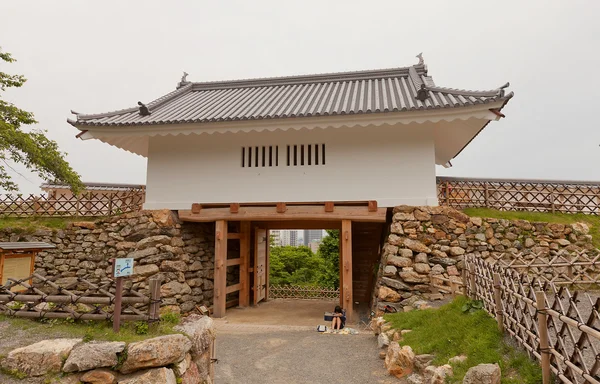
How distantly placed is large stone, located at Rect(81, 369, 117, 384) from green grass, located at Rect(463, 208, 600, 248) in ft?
35.0

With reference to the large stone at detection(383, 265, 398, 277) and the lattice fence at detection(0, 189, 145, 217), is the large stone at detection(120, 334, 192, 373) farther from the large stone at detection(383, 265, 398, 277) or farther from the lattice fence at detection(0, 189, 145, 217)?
the lattice fence at detection(0, 189, 145, 217)

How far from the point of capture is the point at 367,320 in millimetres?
11148

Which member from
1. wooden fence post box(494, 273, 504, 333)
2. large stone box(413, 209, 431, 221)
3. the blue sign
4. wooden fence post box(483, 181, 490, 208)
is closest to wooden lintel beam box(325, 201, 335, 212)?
large stone box(413, 209, 431, 221)

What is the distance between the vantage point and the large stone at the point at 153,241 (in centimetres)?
1126

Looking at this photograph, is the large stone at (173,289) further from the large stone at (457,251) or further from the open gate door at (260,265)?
the large stone at (457,251)

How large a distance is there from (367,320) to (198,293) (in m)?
5.91

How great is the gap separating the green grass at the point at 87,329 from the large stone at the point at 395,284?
6.32m

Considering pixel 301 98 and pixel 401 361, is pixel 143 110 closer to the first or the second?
pixel 301 98

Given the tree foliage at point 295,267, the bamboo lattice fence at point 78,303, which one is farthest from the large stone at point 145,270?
the tree foliage at point 295,267

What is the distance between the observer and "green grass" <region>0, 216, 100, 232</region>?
12.1 m

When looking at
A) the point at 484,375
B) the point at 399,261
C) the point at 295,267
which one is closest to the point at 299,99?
the point at 399,261

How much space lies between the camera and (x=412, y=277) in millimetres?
9914

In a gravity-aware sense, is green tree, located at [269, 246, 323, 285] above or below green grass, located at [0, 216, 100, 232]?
below

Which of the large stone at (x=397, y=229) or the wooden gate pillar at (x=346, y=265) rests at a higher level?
the large stone at (x=397, y=229)
